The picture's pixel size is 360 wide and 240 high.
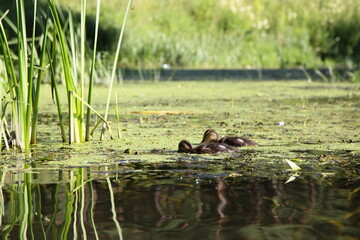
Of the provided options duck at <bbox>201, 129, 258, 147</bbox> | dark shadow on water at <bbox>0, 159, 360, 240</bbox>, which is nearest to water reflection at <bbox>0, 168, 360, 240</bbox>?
dark shadow on water at <bbox>0, 159, 360, 240</bbox>

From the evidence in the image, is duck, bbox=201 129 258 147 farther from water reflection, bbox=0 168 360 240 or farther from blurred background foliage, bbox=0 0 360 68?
blurred background foliage, bbox=0 0 360 68

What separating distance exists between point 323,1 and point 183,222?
39.7 feet

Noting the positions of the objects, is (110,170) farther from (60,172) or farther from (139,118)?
(139,118)

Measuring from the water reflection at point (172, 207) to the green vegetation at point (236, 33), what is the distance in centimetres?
652

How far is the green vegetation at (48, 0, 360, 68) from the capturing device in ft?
32.5

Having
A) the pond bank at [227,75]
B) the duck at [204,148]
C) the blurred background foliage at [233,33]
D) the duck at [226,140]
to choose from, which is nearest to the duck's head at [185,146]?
the duck at [204,148]

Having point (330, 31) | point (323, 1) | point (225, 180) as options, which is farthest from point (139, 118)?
point (323, 1)

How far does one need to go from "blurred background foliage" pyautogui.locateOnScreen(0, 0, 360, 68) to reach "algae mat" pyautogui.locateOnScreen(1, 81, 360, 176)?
318 cm

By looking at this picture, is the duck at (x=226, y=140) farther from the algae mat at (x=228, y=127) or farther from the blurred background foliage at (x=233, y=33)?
the blurred background foliage at (x=233, y=33)

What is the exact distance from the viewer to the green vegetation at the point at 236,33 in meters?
9.91

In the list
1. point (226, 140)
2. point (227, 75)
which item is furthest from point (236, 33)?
point (226, 140)

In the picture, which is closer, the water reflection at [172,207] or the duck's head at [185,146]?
the water reflection at [172,207]

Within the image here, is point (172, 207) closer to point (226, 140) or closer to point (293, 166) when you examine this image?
point (293, 166)

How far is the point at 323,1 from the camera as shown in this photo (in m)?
13.2
